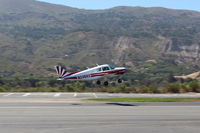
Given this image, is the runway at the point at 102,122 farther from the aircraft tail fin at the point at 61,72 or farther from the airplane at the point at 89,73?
the aircraft tail fin at the point at 61,72

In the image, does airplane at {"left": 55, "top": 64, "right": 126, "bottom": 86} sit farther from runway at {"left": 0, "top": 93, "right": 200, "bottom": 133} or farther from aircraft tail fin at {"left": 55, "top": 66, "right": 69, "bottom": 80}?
runway at {"left": 0, "top": 93, "right": 200, "bottom": 133}

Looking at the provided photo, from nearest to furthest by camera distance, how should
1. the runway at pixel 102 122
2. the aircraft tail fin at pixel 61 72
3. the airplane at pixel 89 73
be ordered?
the runway at pixel 102 122 → the airplane at pixel 89 73 → the aircraft tail fin at pixel 61 72

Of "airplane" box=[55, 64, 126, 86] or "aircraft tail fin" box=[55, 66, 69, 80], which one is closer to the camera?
"airplane" box=[55, 64, 126, 86]

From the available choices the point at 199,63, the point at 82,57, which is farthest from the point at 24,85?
the point at 199,63

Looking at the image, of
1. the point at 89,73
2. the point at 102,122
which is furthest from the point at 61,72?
the point at 102,122

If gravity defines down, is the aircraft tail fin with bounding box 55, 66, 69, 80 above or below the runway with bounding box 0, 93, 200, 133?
above

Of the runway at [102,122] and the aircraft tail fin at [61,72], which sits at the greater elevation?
the aircraft tail fin at [61,72]

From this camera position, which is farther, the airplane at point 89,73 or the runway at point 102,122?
the airplane at point 89,73

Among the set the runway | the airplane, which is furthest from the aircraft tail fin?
the runway

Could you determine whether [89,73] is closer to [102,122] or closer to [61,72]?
[61,72]

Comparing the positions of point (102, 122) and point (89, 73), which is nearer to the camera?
point (102, 122)

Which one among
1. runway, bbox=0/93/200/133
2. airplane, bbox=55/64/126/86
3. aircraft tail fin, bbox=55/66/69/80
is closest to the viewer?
runway, bbox=0/93/200/133

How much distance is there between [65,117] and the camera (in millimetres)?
29750

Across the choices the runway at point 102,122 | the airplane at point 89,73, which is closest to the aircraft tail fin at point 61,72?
the airplane at point 89,73
